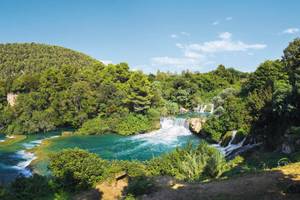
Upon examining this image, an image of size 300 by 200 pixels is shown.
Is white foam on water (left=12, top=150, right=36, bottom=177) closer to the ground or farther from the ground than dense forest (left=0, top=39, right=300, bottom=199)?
closer to the ground

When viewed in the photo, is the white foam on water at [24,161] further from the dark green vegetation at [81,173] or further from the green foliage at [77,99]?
the green foliage at [77,99]

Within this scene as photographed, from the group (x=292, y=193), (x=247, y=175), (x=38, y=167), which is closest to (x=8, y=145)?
(x=38, y=167)

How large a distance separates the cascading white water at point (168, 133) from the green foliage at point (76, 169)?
1786 cm

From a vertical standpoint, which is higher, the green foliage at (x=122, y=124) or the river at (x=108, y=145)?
the green foliage at (x=122, y=124)

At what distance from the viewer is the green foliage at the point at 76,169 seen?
1225 centimetres

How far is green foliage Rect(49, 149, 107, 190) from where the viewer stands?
40.2 ft

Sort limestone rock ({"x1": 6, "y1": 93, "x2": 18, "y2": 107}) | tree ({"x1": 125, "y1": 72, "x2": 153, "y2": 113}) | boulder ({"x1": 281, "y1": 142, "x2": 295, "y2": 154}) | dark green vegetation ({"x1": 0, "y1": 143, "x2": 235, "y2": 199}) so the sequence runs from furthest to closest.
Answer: limestone rock ({"x1": 6, "y1": 93, "x2": 18, "y2": 107}), tree ({"x1": 125, "y1": 72, "x2": 153, "y2": 113}), boulder ({"x1": 281, "y1": 142, "x2": 295, "y2": 154}), dark green vegetation ({"x1": 0, "y1": 143, "x2": 235, "y2": 199})

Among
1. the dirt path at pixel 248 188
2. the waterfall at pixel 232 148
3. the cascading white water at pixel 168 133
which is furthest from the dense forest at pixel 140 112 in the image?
the cascading white water at pixel 168 133

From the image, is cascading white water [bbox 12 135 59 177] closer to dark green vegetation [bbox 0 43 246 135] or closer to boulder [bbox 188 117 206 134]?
dark green vegetation [bbox 0 43 246 135]

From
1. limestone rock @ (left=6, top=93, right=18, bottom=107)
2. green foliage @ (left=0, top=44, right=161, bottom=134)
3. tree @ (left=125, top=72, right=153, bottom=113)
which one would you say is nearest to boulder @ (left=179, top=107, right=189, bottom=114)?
green foliage @ (left=0, top=44, right=161, bottom=134)

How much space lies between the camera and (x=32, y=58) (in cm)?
10219

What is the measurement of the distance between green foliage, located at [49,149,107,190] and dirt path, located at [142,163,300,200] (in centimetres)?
381

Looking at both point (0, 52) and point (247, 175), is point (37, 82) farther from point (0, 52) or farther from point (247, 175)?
point (0, 52)

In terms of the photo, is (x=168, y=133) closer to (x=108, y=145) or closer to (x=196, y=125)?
(x=196, y=125)
